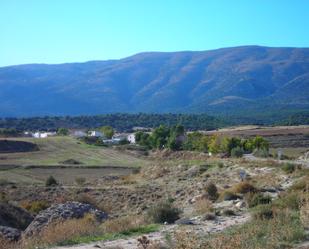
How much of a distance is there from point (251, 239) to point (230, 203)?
38.9 ft

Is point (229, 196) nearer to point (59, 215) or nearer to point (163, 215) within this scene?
point (163, 215)

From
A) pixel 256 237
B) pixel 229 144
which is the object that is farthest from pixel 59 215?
pixel 229 144

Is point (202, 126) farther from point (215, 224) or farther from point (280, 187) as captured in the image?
point (215, 224)

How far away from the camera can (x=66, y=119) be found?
194875 millimetres

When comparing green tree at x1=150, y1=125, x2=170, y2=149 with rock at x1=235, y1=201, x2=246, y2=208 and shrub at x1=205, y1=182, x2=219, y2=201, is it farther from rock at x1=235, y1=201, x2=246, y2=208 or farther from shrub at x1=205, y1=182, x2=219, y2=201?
rock at x1=235, y1=201, x2=246, y2=208

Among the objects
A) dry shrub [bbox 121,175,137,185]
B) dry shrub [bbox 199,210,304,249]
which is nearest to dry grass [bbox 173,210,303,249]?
dry shrub [bbox 199,210,304,249]

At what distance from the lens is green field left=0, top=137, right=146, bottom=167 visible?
79.4 m

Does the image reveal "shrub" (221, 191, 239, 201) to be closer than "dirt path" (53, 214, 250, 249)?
No

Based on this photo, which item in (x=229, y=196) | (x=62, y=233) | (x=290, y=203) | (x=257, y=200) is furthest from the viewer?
(x=229, y=196)

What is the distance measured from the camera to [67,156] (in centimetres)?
8825

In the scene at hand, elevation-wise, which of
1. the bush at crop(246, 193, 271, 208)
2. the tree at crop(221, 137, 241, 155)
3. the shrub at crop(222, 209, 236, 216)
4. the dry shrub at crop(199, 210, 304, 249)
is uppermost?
the dry shrub at crop(199, 210, 304, 249)

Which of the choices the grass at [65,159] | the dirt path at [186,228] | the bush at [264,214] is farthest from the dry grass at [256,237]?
A: the grass at [65,159]

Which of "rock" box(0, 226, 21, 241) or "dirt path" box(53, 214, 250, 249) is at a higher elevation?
"dirt path" box(53, 214, 250, 249)

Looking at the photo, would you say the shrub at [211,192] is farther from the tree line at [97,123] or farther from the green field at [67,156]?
the tree line at [97,123]
